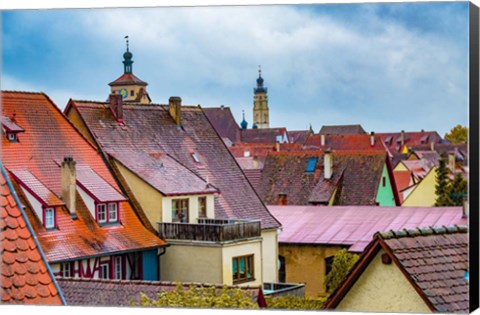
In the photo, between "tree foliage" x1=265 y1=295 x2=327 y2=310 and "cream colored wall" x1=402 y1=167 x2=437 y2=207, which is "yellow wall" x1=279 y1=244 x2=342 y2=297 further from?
"tree foliage" x1=265 y1=295 x2=327 y2=310

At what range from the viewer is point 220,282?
20453mm

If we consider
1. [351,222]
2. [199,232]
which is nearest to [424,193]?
[351,222]

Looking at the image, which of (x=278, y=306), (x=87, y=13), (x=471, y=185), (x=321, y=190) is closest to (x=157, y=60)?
(x=87, y=13)

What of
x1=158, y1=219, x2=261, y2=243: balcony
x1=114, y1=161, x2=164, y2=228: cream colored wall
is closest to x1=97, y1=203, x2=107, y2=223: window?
x1=114, y1=161, x2=164, y2=228: cream colored wall

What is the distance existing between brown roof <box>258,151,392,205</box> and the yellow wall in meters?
6.27

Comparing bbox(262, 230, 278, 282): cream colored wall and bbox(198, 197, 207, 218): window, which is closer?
bbox(198, 197, 207, 218): window

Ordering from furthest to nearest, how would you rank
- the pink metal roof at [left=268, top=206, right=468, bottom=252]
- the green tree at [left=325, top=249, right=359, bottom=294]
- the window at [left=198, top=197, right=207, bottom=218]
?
1. the pink metal roof at [left=268, top=206, right=468, bottom=252]
2. the window at [left=198, top=197, right=207, bottom=218]
3. the green tree at [left=325, top=249, right=359, bottom=294]

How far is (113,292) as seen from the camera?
13.8 m

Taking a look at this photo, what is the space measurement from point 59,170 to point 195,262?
9.90 feet

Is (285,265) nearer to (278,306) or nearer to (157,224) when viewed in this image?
(157,224)

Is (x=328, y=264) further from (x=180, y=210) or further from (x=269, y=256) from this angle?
(x=180, y=210)

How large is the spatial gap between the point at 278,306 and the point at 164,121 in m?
9.70

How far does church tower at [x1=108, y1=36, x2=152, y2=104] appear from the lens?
54.3 ft

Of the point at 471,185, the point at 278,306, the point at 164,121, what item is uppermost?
the point at 164,121
